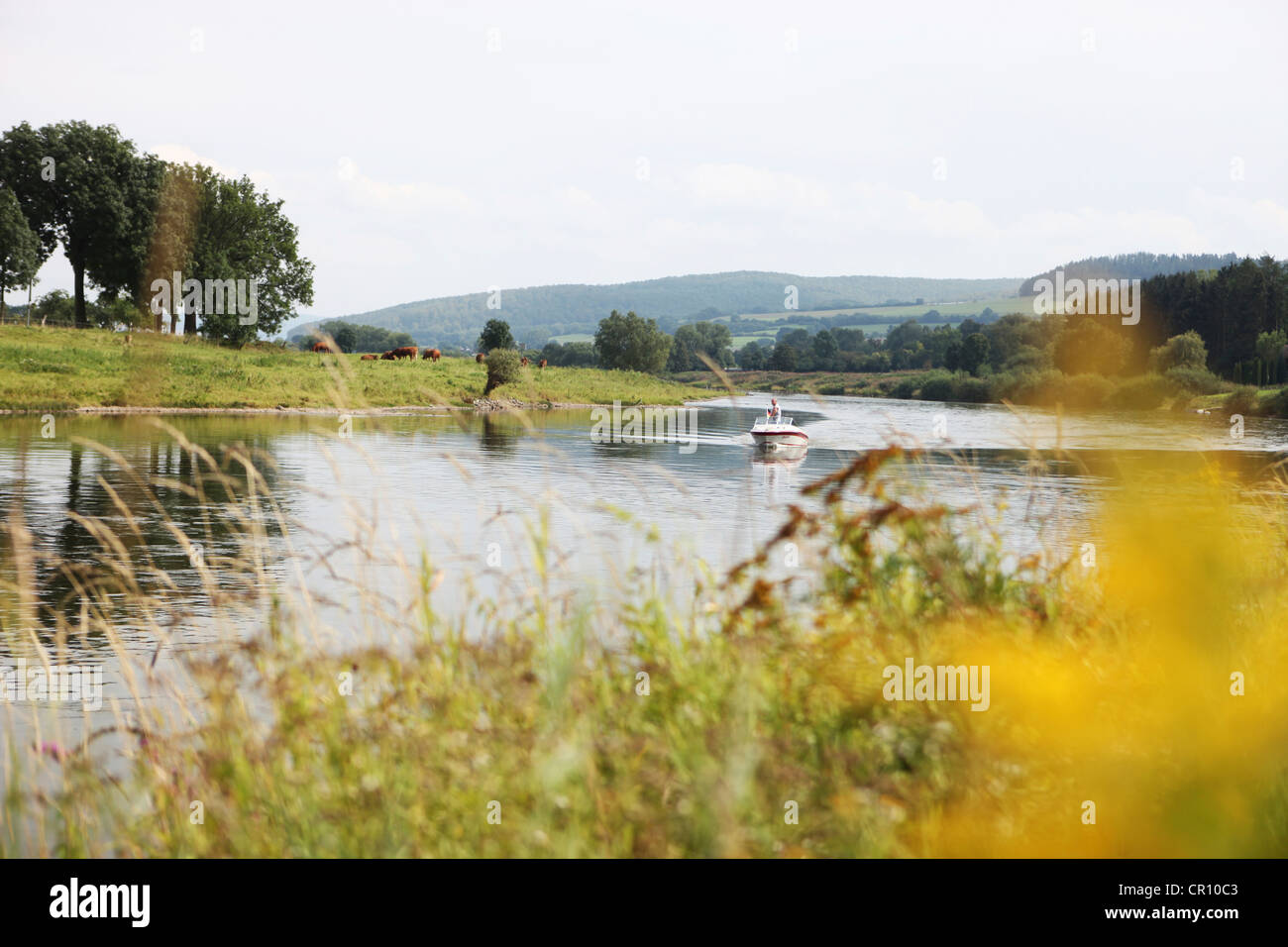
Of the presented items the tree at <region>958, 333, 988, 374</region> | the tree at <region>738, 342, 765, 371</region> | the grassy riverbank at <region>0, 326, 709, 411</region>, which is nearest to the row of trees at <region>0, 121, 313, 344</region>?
the grassy riverbank at <region>0, 326, 709, 411</region>

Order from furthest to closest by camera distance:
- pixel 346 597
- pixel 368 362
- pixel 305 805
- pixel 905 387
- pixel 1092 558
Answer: pixel 905 387 < pixel 368 362 < pixel 346 597 < pixel 1092 558 < pixel 305 805

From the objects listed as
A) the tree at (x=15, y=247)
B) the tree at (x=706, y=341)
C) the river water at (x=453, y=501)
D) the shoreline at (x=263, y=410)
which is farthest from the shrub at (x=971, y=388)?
the tree at (x=15, y=247)

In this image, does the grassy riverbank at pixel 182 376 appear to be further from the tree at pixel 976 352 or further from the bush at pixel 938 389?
the tree at pixel 976 352

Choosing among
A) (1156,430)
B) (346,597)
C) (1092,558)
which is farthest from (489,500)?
(1156,430)

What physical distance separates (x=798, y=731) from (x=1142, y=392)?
92.6 m

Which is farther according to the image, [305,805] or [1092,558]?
[1092,558]

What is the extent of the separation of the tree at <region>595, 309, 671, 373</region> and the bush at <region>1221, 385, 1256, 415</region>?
61421 millimetres

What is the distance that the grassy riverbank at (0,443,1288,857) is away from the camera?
12.1ft

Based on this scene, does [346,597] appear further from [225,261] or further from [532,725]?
[225,261]

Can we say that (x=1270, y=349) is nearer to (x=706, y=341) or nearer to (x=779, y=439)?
(x=779, y=439)

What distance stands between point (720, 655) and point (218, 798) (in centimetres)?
223

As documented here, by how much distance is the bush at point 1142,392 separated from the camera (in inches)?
3369

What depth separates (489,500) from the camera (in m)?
22.5

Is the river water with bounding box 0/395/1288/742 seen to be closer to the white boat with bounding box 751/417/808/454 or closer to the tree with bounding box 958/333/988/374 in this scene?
the white boat with bounding box 751/417/808/454
